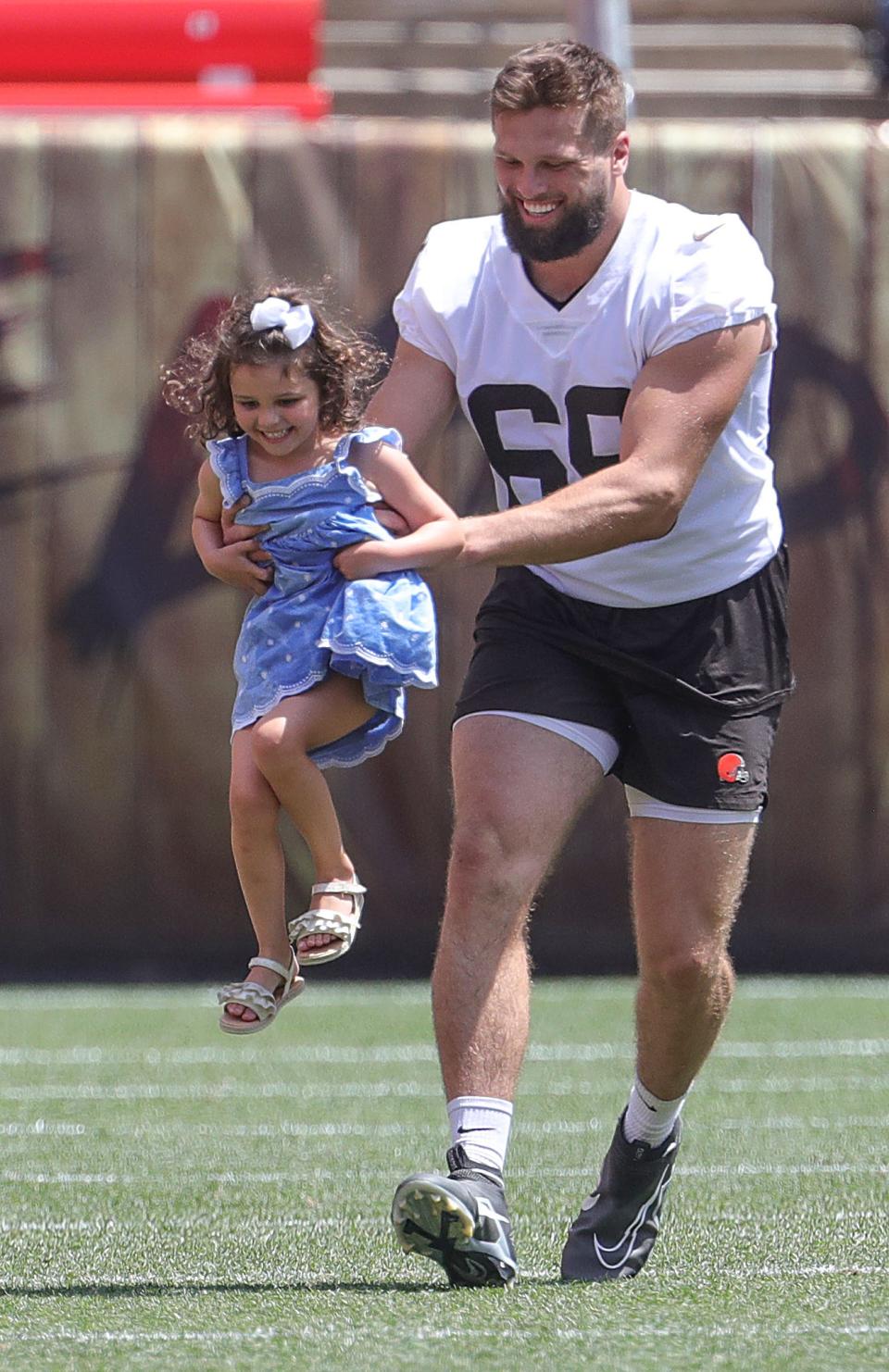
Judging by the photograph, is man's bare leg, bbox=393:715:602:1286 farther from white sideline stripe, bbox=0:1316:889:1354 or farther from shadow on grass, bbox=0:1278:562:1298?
white sideline stripe, bbox=0:1316:889:1354

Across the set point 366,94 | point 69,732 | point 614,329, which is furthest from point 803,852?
point 614,329

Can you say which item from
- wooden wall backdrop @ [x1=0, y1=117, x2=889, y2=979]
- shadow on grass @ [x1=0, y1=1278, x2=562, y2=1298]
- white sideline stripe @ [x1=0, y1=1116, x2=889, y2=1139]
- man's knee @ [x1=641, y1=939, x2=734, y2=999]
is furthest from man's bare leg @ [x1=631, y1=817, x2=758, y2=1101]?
wooden wall backdrop @ [x1=0, y1=117, x2=889, y2=979]

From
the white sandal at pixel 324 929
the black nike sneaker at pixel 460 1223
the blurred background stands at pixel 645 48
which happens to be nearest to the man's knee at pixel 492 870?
the white sandal at pixel 324 929

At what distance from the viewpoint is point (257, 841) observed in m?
3.97

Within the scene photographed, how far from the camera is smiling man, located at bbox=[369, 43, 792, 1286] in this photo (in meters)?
3.80

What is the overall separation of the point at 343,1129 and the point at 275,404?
2.63 meters

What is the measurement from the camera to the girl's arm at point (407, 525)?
357 centimetres

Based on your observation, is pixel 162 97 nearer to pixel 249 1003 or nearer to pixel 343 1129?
pixel 343 1129

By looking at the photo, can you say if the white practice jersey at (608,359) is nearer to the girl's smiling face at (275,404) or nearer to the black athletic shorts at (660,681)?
the black athletic shorts at (660,681)

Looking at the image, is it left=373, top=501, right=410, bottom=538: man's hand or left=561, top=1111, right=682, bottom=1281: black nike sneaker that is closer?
left=373, top=501, right=410, bottom=538: man's hand

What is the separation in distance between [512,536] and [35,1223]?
181cm

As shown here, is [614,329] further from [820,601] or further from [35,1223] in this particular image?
[820,601]

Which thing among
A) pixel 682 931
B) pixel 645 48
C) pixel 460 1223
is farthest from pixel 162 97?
pixel 460 1223

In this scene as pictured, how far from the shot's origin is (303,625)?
3.82 meters
